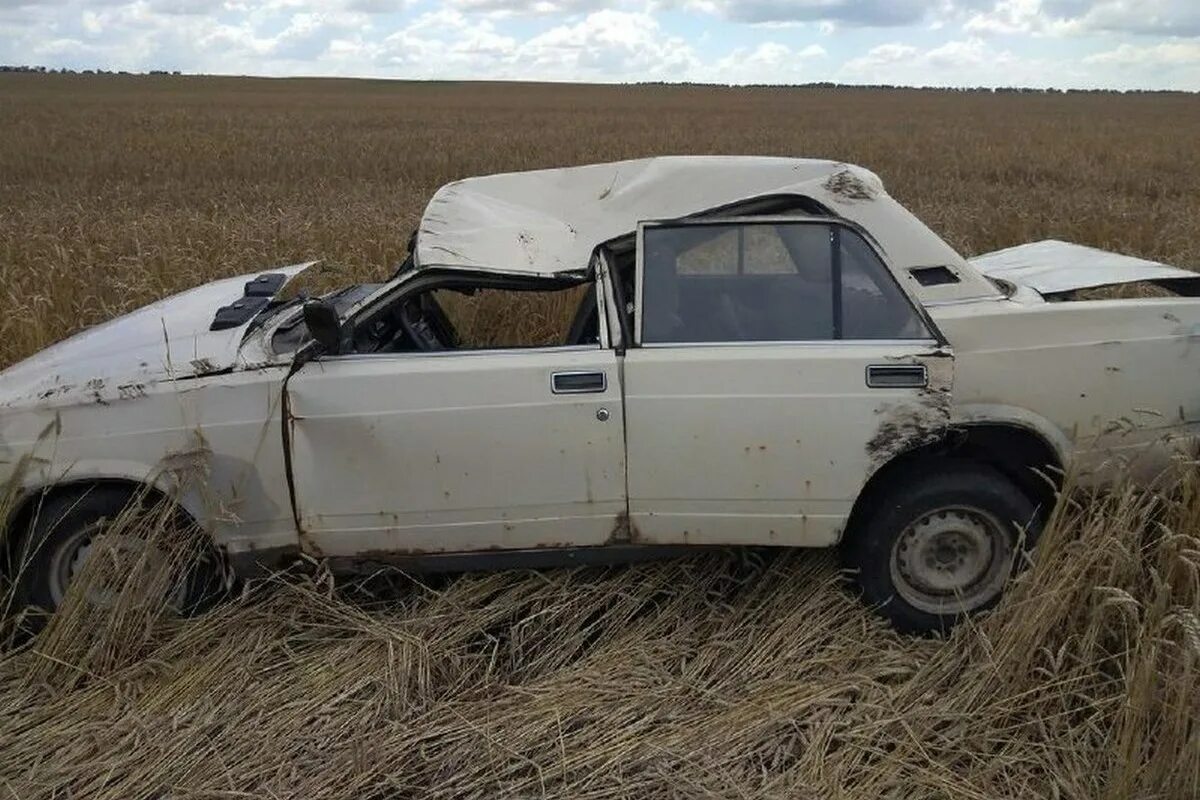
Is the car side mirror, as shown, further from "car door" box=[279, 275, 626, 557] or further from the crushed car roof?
the crushed car roof

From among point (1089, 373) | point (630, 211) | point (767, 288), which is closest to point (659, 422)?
point (767, 288)

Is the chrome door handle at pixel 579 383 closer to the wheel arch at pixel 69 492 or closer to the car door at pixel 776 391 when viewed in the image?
the car door at pixel 776 391

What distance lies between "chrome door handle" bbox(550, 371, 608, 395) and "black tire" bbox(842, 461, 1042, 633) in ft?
3.54

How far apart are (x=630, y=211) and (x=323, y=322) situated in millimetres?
1345

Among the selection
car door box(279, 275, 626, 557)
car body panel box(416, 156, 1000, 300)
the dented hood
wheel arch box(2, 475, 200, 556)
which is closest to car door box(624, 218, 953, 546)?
car door box(279, 275, 626, 557)

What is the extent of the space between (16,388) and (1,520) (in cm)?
50

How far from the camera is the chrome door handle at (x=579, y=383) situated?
3262mm

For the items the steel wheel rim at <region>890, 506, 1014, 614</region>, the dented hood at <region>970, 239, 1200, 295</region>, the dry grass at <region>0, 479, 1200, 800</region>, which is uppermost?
the dented hood at <region>970, 239, 1200, 295</region>

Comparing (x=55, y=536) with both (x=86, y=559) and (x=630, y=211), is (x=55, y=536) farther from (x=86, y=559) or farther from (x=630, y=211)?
(x=630, y=211)

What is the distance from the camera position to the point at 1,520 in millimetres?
3297

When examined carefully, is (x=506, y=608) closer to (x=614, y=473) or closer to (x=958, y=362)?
(x=614, y=473)

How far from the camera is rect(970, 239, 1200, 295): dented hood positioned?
384cm

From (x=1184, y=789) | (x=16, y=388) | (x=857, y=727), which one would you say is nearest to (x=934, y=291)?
(x=857, y=727)

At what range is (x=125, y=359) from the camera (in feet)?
11.6
